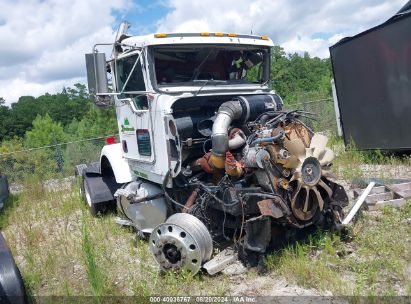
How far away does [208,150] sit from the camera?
5.30m

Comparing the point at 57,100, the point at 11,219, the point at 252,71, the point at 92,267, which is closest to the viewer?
the point at 92,267

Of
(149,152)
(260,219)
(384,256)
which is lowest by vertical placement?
(384,256)

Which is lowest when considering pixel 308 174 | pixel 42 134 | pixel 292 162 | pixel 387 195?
pixel 387 195

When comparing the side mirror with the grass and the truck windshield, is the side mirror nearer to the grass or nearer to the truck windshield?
the truck windshield

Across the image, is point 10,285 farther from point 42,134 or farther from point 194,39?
point 42,134

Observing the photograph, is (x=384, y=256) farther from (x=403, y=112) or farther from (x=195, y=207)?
(x=403, y=112)

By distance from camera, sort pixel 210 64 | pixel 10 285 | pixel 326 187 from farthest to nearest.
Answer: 1. pixel 210 64
2. pixel 326 187
3. pixel 10 285

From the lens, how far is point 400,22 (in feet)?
25.6

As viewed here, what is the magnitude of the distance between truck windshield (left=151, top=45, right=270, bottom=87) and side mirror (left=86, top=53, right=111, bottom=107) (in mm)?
636

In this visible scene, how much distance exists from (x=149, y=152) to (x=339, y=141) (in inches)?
288

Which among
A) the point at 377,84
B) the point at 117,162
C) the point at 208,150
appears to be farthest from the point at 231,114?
the point at 377,84

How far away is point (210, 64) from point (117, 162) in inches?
82.5

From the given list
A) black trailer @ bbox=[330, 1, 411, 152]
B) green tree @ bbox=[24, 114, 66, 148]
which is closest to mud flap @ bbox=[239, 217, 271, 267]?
black trailer @ bbox=[330, 1, 411, 152]

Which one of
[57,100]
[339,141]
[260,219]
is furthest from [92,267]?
[57,100]
